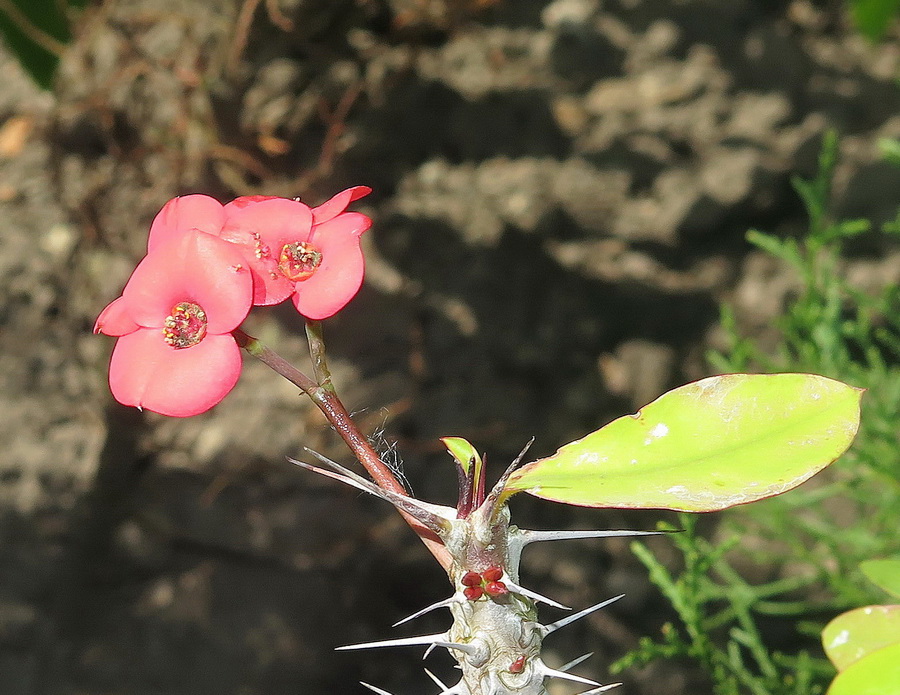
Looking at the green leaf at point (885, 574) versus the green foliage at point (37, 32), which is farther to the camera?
the green foliage at point (37, 32)

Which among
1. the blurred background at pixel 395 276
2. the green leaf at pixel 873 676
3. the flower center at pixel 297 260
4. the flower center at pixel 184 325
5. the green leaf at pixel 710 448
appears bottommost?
the blurred background at pixel 395 276

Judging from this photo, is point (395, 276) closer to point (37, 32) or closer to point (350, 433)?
point (37, 32)

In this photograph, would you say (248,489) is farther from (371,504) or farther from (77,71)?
(77,71)

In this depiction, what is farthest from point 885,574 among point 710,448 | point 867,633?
point 710,448

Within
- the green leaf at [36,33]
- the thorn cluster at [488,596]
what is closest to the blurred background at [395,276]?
the green leaf at [36,33]

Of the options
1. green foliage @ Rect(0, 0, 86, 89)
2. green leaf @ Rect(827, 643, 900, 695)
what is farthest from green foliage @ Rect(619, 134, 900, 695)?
green foliage @ Rect(0, 0, 86, 89)

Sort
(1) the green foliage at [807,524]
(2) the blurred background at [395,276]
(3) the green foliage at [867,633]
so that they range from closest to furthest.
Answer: (3) the green foliage at [867,633] < (1) the green foliage at [807,524] < (2) the blurred background at [395,276]

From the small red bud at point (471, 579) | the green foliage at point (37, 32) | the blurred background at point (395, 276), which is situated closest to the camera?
the small red bud at point (471, 579)

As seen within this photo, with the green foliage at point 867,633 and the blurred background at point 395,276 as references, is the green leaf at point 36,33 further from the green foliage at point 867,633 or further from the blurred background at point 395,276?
the green foliage at point 867,633

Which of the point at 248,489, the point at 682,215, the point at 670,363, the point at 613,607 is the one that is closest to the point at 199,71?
the point at 248,489
